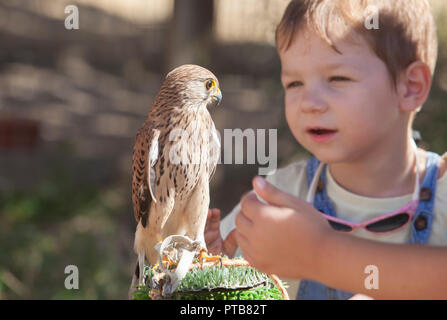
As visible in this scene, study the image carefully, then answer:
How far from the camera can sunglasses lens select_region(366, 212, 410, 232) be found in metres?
1.16

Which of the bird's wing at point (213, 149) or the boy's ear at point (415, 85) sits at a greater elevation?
the boy's ear at point (415, 85)

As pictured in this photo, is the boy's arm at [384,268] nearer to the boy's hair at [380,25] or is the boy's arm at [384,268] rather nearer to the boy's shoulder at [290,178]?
the boy's hair at [380,25]

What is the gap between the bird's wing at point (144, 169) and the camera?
745 mm

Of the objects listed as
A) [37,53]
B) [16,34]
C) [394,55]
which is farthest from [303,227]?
[16,34]

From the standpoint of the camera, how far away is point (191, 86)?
2.46 feet

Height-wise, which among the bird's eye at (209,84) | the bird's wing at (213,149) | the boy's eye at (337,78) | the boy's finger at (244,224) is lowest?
the boy's finger at (244,224)

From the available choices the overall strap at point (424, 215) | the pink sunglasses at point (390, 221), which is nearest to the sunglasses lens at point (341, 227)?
the pink sunglasses at point (390, 221)

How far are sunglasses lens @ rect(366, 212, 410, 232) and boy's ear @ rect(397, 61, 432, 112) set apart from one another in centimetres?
24

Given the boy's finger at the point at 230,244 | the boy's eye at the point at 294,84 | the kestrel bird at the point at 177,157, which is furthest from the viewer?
the boy's finger at the point at 230,244

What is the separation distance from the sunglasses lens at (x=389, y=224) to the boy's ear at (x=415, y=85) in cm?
24

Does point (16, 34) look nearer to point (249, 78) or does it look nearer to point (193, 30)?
point (249, 78)

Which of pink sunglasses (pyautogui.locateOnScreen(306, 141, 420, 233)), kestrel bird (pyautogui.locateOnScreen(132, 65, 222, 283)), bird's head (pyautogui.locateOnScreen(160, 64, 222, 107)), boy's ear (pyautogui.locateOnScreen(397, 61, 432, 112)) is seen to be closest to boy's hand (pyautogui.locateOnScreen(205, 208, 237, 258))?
kestrel bird (pyautogui.locateOnScreen(132, 65, 222, 283))

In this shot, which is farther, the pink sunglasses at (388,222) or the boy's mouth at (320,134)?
the pink sunglasses at (388,222)

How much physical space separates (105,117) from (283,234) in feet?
9.36
